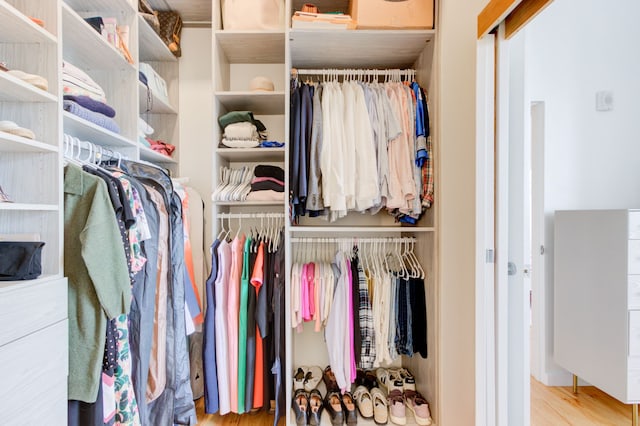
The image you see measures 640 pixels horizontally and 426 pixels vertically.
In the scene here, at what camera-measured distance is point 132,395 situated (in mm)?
1137

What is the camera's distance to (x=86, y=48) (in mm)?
1360

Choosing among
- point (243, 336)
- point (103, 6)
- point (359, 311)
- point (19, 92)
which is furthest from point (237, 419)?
point (103, 6)

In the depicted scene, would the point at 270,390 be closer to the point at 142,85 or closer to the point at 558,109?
the point at 142,85

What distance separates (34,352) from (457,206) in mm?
1613

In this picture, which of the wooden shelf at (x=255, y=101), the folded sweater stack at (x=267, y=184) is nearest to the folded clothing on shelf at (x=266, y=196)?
the folded sweater stack at (x=267, y=184)

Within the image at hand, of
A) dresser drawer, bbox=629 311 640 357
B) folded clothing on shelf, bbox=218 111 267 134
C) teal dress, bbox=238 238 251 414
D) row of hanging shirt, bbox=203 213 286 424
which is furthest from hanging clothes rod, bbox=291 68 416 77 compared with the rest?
dresser drawer, bbox=629 311 640 357

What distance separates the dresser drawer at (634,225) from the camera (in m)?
1.46

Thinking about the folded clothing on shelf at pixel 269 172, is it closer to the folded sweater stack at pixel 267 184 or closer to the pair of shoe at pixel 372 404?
the folded sweater stack at pixel 267 184

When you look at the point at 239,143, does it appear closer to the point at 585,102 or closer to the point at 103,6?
the point at 103,6

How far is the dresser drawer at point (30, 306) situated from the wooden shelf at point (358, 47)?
5.05ft

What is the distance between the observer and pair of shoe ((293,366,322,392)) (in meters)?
1.86

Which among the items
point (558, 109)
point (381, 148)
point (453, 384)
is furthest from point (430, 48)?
point (453, 384)

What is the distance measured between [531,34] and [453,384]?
1.73 meters

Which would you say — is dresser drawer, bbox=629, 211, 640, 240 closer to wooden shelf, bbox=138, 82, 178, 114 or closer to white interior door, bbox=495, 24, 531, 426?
white interior door, bbox=495, 24, 531, 426
